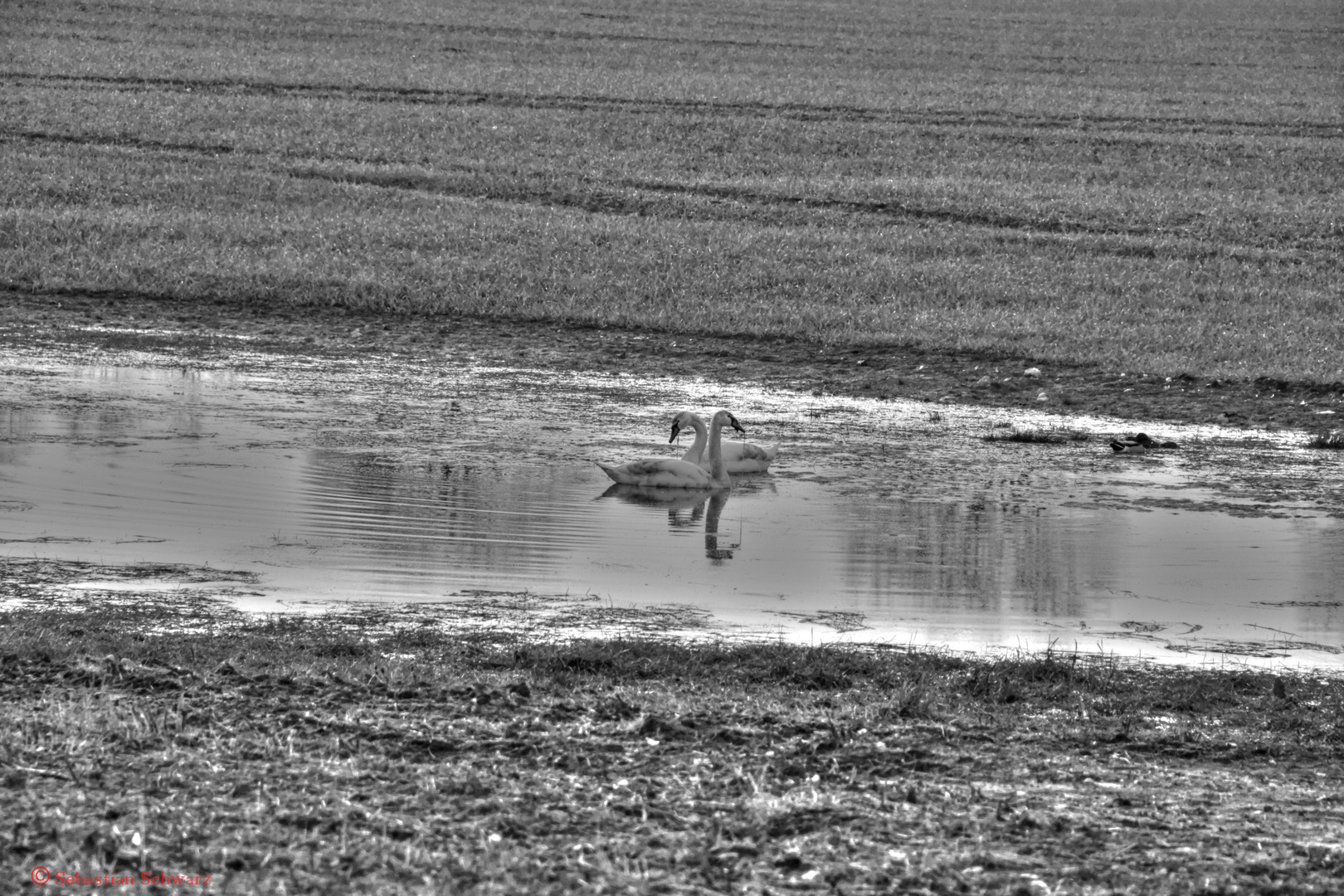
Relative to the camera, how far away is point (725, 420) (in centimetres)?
1241

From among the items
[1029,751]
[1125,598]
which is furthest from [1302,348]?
[1029,751]

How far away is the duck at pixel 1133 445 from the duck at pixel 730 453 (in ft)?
8.87

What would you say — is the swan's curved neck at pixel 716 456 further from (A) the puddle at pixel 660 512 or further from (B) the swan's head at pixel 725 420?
(A) the puddle at pixel 660 512

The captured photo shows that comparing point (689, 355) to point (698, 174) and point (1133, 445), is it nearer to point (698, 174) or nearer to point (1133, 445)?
point (1133, 445)

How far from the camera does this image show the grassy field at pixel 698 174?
1955 centimetres

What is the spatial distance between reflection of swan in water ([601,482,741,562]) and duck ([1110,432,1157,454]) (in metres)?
3.25

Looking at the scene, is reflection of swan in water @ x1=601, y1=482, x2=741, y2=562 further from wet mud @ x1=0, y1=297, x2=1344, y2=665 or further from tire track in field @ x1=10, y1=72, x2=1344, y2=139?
tire track in field @ x1=10, y1=72, x2=1344, y2=139

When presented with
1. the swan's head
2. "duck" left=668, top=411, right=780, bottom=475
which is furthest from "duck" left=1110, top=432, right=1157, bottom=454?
the swan's head

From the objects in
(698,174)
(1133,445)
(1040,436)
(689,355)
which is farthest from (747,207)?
(1133,445)

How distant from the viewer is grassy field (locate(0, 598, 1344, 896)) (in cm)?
483

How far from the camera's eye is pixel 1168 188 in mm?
29391

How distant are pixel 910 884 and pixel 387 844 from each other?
1.44 metres

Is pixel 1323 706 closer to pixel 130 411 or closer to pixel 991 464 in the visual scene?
pixel 991 464

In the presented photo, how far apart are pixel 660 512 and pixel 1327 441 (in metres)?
5.68
